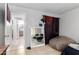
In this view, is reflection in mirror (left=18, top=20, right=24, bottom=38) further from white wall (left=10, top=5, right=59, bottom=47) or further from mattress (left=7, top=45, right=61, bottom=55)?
mattress (left=7, top=45, right=61, bottom=55)

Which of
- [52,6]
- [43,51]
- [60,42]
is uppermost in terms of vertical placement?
[52,6]

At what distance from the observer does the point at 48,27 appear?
5.53ft

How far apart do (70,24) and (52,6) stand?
41 cm

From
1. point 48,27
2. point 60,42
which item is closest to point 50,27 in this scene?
point 48,27

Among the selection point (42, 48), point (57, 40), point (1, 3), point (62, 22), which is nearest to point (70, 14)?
point (62, 22)

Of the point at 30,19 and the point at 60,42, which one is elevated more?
the point at 30,19

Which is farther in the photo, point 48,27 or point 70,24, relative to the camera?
point 48,27

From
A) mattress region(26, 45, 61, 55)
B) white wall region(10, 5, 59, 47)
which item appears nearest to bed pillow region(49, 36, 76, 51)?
mattress region(26, 45, 61, 55)

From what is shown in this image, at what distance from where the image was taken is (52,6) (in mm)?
1512

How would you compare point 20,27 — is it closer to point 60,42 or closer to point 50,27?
point 50,27

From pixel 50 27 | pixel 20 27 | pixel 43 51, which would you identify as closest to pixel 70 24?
pixel 50 27

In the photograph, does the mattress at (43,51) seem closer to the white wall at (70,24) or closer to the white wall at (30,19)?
the white wall at (30,19)

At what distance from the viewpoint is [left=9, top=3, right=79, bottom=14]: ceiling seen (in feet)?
4.77
